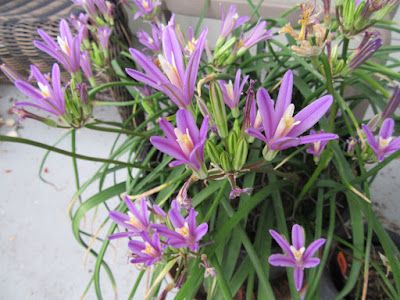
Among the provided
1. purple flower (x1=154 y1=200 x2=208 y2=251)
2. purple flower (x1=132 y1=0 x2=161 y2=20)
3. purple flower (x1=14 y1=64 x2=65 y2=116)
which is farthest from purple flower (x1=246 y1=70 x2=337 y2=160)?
purple flower (x1=132 y1=0 x2=161 y2=20)

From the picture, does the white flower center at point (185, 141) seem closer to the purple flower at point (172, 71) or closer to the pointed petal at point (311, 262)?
the purple flower at point (172, 71)

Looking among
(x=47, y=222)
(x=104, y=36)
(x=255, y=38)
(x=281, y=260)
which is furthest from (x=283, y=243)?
(x=47, y=222)

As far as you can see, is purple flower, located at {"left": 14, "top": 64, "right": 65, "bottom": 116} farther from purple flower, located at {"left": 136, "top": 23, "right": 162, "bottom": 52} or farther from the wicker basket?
the wicker basket

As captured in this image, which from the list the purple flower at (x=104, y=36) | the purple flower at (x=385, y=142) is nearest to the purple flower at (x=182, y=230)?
the purple flower at (x=385, y=142)

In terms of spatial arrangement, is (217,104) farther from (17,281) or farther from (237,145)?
(17,281)

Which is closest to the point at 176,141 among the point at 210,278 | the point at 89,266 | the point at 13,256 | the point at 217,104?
the point at 217,104

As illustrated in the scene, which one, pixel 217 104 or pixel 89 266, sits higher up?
pixel 217 104
